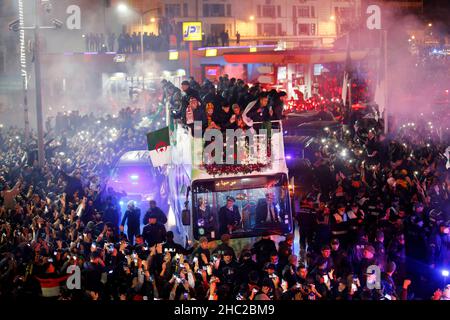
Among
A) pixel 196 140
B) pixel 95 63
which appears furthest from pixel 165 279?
pixel 95 63

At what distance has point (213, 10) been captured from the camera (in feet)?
172

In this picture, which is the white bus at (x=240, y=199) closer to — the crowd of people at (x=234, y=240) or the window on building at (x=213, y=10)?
the crowd of people at (x=234, y=240)

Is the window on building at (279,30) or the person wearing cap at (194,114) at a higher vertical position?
the window on building at (279,30)

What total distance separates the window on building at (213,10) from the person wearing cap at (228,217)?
42.9 metres

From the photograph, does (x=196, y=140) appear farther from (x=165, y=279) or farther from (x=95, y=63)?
(x=95, y=63)

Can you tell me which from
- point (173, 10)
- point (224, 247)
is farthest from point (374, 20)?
point (173, 10)

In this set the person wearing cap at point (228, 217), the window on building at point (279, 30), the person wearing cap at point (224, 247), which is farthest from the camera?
the window on building at point (279, 30)

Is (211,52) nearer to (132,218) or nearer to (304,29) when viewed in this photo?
(304,29)

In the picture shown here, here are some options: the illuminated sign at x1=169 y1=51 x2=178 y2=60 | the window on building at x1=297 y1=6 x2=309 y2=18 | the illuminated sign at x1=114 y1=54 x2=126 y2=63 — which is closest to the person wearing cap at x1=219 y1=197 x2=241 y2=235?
the illuminated sign at x1=114 y1=54 x2=126 y2=63

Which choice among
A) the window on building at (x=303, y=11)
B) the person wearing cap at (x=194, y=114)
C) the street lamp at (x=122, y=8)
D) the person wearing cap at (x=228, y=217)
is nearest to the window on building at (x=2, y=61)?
the street lamp at (x=122, y=8)

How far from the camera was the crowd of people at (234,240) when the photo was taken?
9188mm

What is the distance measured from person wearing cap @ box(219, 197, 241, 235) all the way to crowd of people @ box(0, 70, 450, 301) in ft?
0.63

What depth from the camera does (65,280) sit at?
9258 mm

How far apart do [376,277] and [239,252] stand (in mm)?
2578
